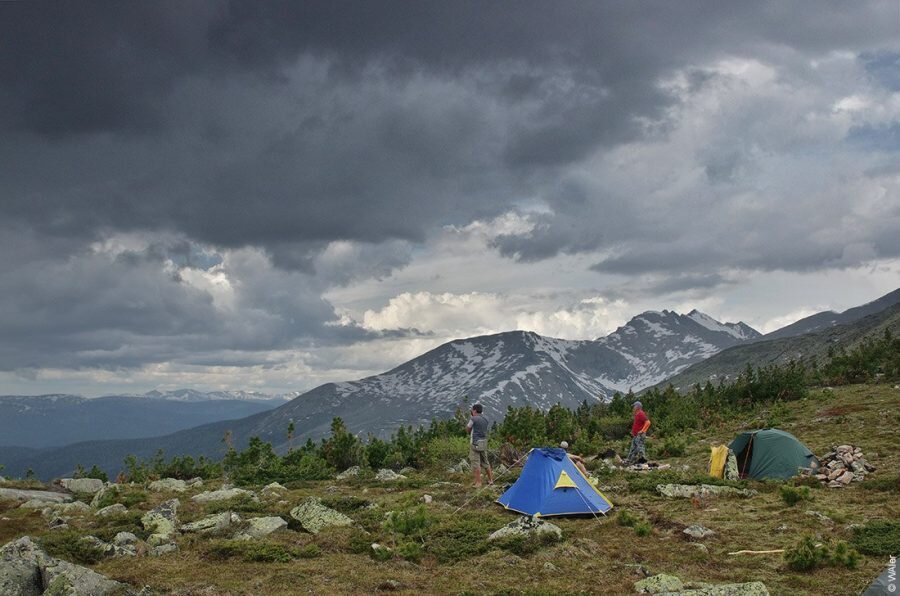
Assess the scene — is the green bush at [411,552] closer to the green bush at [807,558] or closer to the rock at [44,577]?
the rock at [44,577]

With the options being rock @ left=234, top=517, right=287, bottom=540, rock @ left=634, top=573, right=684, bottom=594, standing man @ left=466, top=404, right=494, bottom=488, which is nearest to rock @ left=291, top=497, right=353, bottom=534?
rock @ left=234, top=517, right=287, bottom=540

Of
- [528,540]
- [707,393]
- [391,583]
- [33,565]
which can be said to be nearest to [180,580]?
[33,565]

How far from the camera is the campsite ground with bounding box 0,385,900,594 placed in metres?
13.1

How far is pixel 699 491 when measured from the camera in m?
22.0

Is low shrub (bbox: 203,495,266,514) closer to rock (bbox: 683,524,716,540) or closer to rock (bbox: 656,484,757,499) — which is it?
rock (bbox: 683,524,716,540)

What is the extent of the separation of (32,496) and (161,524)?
36.7 feet

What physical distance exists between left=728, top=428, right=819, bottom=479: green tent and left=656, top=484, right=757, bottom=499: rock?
137 inches

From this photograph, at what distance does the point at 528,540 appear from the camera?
15789 mm

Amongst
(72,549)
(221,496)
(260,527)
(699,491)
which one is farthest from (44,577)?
(699,491)

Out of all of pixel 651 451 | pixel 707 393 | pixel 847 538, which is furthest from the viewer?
pixel 707 393

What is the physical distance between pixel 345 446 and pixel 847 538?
26.2 metres

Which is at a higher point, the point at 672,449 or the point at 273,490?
the point at 273,490

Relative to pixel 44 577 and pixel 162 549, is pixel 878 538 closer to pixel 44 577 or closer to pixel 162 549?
pixel 162 549

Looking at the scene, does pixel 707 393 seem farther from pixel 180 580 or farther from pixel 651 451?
pixel 180 580
